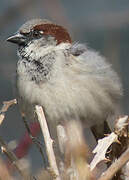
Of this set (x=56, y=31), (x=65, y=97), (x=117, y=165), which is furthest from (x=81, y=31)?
(x=117, y=165)

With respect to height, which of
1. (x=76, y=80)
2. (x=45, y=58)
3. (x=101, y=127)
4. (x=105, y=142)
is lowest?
(x=101, y=127)

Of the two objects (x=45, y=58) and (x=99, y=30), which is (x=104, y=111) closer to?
(x=45, y=58)

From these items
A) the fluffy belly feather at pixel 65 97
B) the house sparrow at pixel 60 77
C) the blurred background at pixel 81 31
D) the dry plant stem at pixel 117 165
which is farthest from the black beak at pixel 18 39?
the dry plant stem at pixel 117 165

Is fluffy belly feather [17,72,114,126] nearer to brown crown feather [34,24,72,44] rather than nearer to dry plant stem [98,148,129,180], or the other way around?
brown crown feather [34,24,72,44]

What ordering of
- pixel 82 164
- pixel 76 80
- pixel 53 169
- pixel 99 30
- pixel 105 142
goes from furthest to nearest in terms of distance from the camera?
pixel 99 30, pixel 76 80, pixel 105 142, pixel 53 169, pixel 82 164

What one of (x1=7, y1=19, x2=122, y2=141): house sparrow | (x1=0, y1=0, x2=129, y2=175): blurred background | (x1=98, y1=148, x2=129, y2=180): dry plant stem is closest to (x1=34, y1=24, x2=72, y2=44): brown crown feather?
(x1=7, y1=19, x2=122, y2=141): house sparrow

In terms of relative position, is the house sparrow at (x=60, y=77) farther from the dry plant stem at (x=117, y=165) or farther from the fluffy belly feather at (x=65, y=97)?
the dry plant stem at (x=117, y=165)

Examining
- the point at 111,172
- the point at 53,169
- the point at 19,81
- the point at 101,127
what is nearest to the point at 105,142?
the point at 53,169
